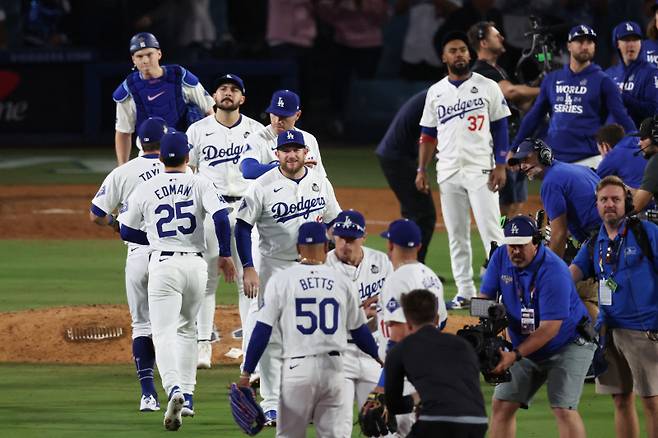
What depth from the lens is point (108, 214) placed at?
9883mm

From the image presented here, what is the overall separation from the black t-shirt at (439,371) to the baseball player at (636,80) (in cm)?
684

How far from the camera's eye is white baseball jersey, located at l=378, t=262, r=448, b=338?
7.47 meters

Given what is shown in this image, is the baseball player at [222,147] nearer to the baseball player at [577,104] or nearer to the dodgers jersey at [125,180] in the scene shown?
the dodgers jersey at [125,180]

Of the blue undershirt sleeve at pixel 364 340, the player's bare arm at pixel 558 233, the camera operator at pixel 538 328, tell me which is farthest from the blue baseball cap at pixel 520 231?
the player's bare arm at pixel 558 233

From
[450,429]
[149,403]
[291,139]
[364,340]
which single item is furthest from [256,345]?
[149,403]

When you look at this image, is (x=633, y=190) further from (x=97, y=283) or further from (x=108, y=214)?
(x=97, y=283)

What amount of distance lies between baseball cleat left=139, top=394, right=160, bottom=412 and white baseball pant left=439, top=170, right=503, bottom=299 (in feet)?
13.0

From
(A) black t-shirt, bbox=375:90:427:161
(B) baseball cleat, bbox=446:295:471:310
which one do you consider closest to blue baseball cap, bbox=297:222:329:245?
(B) baseball cleat, bbox=446:295:471:310

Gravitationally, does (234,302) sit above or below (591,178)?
below

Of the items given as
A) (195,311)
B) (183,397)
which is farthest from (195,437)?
(195,311)

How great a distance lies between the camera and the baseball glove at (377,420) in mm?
7168

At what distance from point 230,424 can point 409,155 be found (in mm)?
5278

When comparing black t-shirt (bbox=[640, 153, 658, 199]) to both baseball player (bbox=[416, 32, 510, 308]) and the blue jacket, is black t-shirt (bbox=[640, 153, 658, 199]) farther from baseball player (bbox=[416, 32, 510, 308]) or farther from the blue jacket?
the blue jacket

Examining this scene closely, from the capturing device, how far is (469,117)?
41.5 feet
